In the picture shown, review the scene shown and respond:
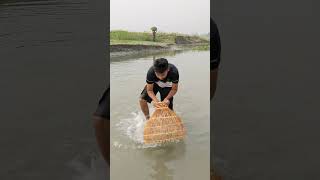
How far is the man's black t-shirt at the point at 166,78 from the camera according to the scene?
2221 mm

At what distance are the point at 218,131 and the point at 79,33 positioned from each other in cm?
92

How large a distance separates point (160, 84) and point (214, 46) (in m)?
0.35

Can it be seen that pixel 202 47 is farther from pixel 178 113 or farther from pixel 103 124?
pixel 103 124

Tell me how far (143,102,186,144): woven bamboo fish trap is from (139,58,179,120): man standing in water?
35 millimetres

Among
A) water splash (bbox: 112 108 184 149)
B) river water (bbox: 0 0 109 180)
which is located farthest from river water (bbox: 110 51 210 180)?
river water (bbox: 0 0 109 180)

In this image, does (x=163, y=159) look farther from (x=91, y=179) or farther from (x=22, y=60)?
(x=22, y=60)

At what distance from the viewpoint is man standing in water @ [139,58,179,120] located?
2213 mm

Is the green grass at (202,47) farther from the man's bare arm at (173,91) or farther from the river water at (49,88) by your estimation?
the river water at (49,88)

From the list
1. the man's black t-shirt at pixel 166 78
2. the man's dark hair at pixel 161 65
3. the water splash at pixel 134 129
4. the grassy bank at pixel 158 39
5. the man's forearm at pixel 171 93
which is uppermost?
the grassy bank at pixel 158 39

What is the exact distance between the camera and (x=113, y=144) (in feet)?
7.21

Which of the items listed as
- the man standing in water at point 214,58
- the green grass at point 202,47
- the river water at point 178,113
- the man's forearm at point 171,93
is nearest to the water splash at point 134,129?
the river water at point 178,113

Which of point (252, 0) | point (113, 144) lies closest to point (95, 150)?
point (113, 144)

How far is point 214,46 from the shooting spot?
7.41 ft

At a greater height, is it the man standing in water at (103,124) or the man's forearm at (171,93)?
the man's forearm at (171,93)
